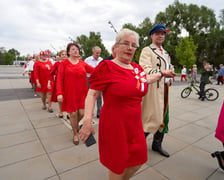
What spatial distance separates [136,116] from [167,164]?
1.56 meters

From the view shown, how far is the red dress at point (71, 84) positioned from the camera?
110 inches

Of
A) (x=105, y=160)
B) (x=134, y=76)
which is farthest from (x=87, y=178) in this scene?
(x=134, y=76)

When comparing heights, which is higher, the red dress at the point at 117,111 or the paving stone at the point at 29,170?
the red dress at the point at 117,111

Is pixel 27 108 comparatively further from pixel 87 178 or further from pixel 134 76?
pixel 134 76

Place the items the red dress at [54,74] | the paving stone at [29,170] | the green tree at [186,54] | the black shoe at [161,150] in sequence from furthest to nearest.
→ the green tree at [186,54] < the red dress at [54,74] < the black shoe at [161,150] < the paving stone at [29,170]

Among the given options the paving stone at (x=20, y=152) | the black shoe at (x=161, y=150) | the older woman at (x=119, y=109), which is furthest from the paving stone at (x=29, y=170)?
the black shoe at (x=161, y=150)

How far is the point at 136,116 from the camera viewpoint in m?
1.41

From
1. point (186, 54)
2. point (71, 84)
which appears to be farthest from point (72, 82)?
point (186, 54)

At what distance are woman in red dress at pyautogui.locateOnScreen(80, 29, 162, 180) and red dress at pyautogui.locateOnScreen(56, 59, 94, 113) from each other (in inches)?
62.2

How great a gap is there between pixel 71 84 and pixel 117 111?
1.77 meters

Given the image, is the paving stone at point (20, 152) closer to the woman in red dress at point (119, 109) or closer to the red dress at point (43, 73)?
the woman in red dress at point (119, 109)

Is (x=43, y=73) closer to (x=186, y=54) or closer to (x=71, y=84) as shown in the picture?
(x=71, y=84)

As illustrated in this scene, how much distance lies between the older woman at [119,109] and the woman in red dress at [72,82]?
158 centimetres

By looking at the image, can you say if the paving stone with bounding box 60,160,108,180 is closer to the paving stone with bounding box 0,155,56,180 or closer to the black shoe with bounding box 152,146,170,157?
the paving stone with bounding box 0,155,56,180
